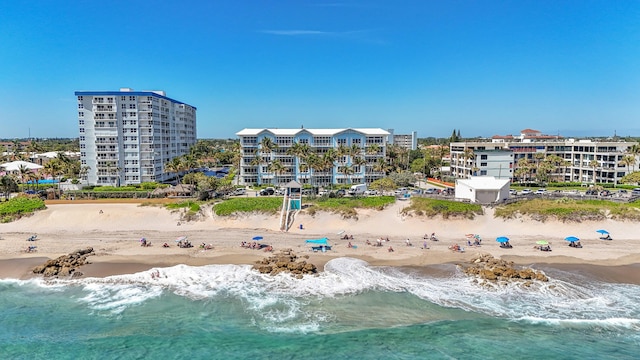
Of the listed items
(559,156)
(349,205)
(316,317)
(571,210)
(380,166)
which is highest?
(559,156)

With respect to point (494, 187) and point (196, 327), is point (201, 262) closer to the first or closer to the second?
point (196, 327)

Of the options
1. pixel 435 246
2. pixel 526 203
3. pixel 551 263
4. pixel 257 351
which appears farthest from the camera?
pixel 526 203

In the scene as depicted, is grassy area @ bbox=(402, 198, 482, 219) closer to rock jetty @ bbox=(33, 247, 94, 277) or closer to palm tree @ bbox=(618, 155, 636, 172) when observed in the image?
rock jetty @ bbox=(33, 247, 94, 277)

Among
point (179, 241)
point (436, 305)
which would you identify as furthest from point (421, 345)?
point (179, 241)

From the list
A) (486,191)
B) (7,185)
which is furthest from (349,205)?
(7,185)

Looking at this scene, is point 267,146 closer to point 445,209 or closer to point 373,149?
point 373,149

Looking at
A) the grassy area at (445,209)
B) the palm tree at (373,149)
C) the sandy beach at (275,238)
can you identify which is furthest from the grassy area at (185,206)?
the palm tree at (373,149)
